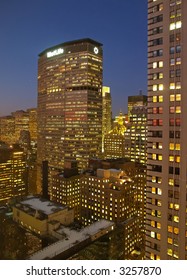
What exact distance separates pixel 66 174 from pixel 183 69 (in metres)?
22.4

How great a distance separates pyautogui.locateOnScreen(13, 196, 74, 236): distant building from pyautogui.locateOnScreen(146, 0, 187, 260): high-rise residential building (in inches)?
433

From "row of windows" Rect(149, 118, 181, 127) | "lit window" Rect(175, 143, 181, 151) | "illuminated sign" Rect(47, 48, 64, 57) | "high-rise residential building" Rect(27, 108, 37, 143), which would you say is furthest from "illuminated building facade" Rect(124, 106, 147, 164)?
"high-rise residential building" Rect(27, 108, 37, 143)

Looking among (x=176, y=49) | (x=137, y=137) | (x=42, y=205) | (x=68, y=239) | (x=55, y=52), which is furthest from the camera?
(x=55, y=52)

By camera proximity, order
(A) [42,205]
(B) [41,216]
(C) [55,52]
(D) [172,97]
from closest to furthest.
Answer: (D) [172,97] → (B) [41,216] → (A) [42,205] → (C) [55,52]

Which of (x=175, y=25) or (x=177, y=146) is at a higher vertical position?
(x=175, y=25)

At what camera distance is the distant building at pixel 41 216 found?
17453mm

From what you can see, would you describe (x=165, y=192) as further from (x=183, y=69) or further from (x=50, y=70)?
(x=50, y=70)

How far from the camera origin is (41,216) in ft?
58.3

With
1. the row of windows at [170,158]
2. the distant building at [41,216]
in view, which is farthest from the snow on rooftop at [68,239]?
the row of windows at [170,158]

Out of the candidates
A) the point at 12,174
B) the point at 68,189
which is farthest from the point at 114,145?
the point at 68,189

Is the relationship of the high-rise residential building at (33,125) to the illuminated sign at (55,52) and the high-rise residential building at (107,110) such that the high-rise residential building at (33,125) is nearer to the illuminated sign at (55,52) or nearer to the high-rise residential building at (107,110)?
the high-rise residential building at (107,110)

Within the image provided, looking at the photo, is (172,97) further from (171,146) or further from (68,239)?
(68,239)

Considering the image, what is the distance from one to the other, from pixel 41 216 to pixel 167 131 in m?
13.0

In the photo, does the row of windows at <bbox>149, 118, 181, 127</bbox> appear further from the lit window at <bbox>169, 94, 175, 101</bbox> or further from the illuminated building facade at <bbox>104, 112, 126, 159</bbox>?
the illuminated building facade at <bbox>104, 112, 126, 159</bbox>
